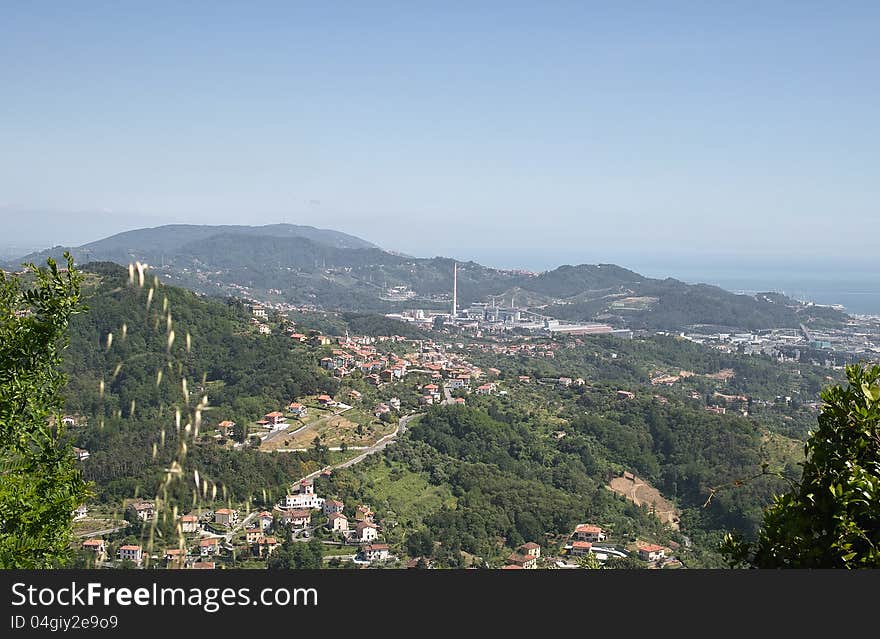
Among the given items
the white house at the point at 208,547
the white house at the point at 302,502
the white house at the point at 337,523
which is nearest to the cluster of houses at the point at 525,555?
the white house at the point at 337,523

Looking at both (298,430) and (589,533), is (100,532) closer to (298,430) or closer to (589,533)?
(298,430)

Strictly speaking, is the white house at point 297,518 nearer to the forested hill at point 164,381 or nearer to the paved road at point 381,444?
the forested hill at point 164,381

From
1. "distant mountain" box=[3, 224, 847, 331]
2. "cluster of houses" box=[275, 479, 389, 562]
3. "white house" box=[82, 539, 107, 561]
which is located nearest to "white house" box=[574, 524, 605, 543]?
"cluster of houses" box=[275, 479, 389, 562]

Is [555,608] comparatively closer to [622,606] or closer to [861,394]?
[622,606]

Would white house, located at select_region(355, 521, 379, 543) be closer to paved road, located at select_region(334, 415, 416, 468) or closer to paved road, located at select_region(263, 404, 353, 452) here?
paved road, located at select_region(334, 415, 416, 468)

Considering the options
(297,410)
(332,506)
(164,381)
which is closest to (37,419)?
(332,506)

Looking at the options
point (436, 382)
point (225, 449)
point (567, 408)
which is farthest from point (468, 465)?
Result: point (436, 382)
